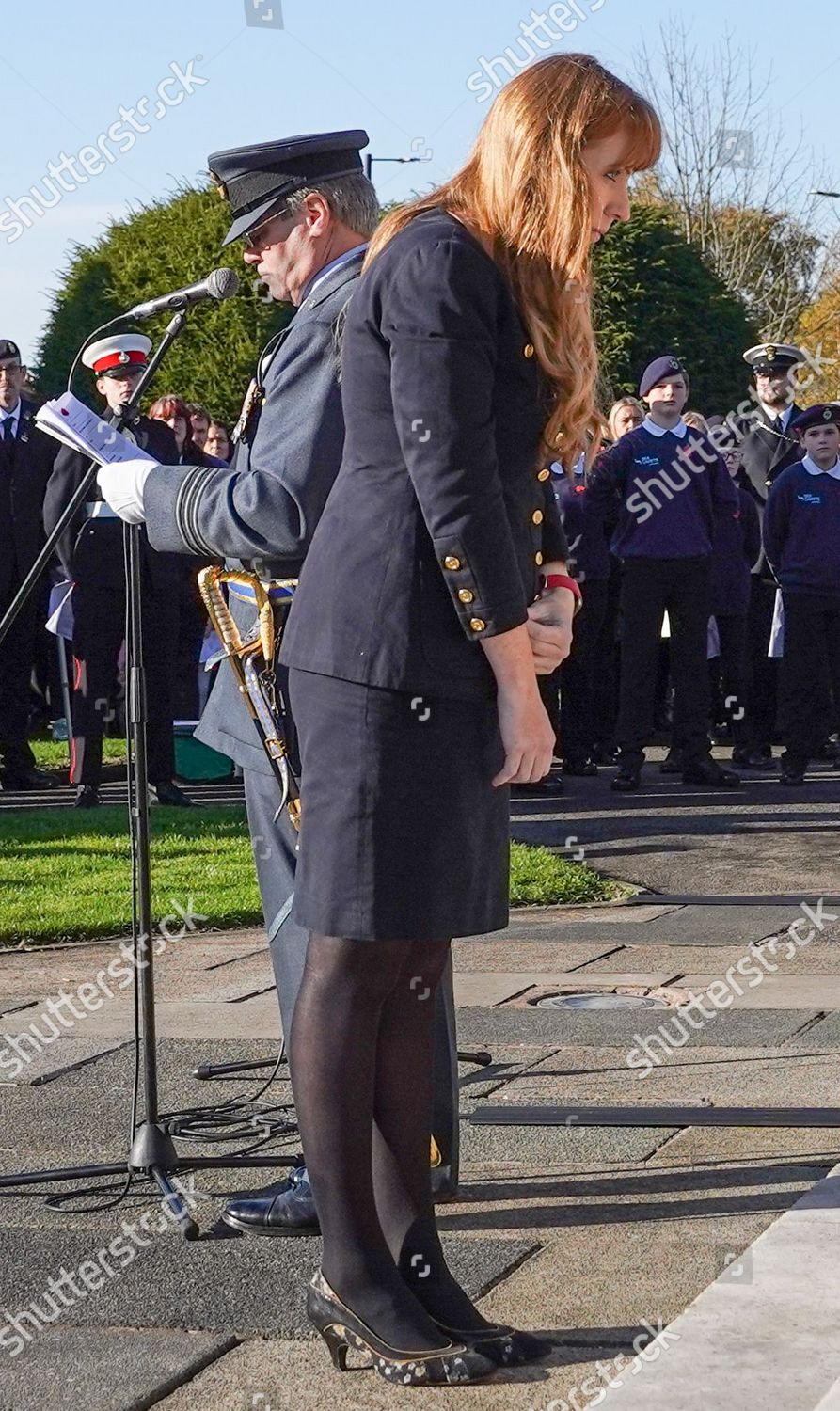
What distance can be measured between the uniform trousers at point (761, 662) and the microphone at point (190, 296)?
31.8ft

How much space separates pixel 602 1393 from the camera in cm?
297

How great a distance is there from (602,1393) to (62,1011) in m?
3.38

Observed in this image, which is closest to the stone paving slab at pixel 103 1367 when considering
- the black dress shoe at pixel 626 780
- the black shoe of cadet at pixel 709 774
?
the black dress shoe at pixel 626 780

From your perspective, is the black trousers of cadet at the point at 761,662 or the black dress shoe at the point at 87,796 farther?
the black trousers of cadet at the point at 761,662

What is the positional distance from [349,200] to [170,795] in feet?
24.6

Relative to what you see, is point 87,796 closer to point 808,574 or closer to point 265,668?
point 808,574

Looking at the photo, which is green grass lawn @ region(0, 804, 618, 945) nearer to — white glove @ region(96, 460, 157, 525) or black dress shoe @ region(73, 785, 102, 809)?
black dress shoe @ region(73, 785, 102, 809)

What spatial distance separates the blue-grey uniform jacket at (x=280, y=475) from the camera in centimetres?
364

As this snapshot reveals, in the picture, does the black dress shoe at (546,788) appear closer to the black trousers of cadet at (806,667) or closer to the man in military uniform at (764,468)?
the black trousers of cadet at (806,667)

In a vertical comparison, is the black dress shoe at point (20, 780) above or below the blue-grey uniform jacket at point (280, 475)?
below

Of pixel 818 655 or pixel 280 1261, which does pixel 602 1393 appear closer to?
pixel 280 1261

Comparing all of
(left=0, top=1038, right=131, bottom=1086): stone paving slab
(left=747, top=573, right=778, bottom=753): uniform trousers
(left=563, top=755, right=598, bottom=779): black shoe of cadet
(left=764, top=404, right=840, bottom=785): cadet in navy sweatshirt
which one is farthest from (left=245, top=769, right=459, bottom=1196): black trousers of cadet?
(left=747, top=573, right=778, bottom=753): uniform trousers

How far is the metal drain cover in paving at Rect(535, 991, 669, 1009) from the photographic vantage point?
Answer: 5973 millimetres

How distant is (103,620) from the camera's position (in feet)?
36.9
